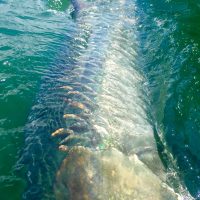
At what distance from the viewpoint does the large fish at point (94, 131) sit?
3330 millimetres

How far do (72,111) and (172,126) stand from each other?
1.43 meters

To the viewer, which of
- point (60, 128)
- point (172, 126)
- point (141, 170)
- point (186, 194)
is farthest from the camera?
point (172, 126)

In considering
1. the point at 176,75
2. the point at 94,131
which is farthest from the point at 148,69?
the point at 94,131

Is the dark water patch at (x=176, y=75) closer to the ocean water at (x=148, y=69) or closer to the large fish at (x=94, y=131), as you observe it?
the ocean water at (x=148, y=69)

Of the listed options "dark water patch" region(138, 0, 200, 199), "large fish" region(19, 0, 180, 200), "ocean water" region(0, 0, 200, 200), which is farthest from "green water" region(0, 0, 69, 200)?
"dark water patch" region(138, 0, 200, 199)

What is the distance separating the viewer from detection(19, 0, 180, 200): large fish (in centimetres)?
333

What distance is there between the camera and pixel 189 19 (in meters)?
7.64

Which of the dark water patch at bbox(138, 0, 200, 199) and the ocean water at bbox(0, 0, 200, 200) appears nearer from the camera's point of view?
the ocean water at bbox(0, 0, 200, 200)

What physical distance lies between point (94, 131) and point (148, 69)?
262cm

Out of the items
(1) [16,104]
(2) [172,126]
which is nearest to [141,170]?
(2) [172,126]

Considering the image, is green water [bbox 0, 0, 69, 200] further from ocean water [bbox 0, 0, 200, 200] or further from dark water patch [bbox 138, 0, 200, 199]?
dark water patch [bbox 138, 0, 200, 199]

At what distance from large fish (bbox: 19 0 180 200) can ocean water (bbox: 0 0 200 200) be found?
0.64 ft

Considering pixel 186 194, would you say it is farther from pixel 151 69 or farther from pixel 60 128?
pixel 151 69

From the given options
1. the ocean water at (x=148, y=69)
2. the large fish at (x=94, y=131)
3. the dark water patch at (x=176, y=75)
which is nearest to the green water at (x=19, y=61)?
the ocean water at (x=148, y=69)
